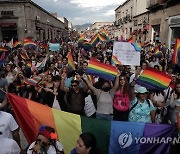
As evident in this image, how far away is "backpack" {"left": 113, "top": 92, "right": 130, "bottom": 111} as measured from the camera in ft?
14.3

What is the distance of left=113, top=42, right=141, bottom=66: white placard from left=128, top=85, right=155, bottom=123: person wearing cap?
241 centimetres

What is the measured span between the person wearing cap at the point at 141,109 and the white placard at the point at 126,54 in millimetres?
2411

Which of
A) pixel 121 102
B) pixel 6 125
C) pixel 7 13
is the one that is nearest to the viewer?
pixel 6 125

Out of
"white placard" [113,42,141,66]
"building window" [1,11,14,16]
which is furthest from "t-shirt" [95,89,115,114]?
"building window" [1,11,14,16]

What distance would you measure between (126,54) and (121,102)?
252 cm

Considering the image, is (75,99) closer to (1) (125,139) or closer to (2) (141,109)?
(2) (141,109)

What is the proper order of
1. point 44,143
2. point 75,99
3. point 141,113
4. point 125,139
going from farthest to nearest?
point 75,99
point 141,113
point 125,139
point 44,143

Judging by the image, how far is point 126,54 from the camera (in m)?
6.62

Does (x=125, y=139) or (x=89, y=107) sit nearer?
(x=125, y=139)

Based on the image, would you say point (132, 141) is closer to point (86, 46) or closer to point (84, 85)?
point (84, 85)

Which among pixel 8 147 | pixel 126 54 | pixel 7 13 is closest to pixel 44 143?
pixel 8 147

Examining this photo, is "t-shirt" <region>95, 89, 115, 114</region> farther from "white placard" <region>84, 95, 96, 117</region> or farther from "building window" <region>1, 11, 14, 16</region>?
"building window" <region>1, 11, 14, 16</region>

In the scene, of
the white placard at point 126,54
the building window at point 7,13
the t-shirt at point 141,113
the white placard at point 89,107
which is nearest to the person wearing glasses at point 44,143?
the t-shirt at point 141,113

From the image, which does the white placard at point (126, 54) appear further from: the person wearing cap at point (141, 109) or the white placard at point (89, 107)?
the person wearing cap at point (141, 109)
